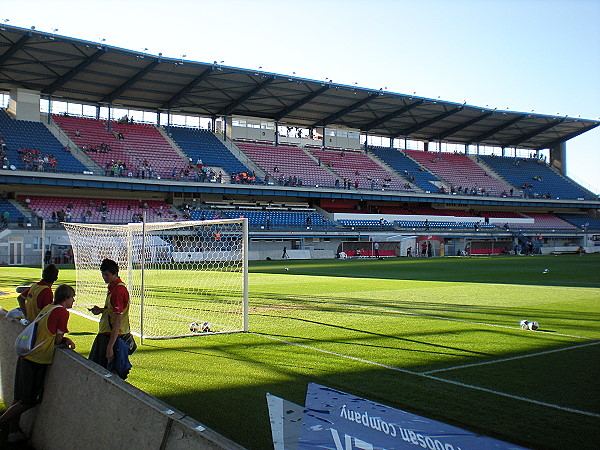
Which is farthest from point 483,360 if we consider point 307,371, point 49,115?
point 49,115

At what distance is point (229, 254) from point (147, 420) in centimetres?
2282

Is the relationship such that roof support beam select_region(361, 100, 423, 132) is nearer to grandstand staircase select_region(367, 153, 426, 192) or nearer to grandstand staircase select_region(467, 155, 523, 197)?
grandstand staircase select_region(367, 153, 426, 192)

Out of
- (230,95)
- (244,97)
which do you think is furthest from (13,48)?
(244,97)

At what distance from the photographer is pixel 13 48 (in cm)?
3612

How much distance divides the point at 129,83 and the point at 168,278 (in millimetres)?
23850

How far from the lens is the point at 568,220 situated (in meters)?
67.6

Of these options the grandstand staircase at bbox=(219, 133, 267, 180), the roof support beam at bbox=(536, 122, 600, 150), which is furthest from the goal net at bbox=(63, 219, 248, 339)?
the roof support beam at bbox=(536, 122, 600, 150)

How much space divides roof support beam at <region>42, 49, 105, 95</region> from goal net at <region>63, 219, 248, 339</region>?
18071 mm

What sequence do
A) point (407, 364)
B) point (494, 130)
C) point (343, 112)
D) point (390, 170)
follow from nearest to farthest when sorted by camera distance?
point (407, 364) < point (343, 112) < point (390, 170) < point (494, 130)

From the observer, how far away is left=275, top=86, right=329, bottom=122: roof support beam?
48819 mm

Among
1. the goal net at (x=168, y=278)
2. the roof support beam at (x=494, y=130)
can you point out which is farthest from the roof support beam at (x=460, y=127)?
the goal net at (x=168, y=278)

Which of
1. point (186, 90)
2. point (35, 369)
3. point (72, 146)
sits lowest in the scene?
point (35, 369)

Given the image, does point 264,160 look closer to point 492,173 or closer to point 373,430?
point 492,173

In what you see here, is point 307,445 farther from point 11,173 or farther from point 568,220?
point 568,220
